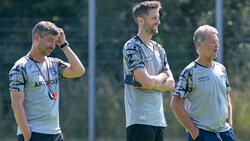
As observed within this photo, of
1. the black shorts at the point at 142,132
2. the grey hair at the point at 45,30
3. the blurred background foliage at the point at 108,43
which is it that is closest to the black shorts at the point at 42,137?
the black shorts at the point at 142,132

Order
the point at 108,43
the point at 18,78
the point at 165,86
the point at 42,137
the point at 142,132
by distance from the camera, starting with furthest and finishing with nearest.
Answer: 1. the point at 108,43
2. the point at 165,86
3. the point at 142,132
4. the point at 42,137
5. the point at 18,78

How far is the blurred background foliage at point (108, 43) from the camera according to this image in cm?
1287

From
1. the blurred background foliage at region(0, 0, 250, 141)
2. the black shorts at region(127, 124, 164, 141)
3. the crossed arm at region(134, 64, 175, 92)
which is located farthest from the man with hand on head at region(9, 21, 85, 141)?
the blurred background foliage at region(0, 0, 250, 141)

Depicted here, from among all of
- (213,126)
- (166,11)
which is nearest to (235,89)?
(166,11)

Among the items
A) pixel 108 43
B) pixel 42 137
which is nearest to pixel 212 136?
pixel 42 137

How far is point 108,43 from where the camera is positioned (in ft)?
43.7

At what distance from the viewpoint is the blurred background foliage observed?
42.2 ft

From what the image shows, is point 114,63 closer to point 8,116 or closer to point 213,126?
point 8,116

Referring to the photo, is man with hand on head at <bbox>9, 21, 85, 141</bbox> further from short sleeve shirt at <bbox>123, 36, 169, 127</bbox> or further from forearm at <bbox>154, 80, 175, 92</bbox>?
forearm at <bbox>154, 80, 175, 92</bbox>

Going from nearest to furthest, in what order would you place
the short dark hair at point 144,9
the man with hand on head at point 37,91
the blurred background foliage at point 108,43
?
1. the man with hand on head at point 37,91
2. the short dark hair at point 144,9
3. the blurred background foliage at point 108,43

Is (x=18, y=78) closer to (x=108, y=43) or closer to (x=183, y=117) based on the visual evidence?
(x=183, y=117)

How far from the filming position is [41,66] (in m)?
7.27

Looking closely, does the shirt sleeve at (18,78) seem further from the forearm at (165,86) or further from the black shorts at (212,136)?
the black shorts at (212,136)

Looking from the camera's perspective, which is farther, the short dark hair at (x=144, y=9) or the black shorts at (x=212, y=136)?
the short dark hair at (x=144, y=9)
